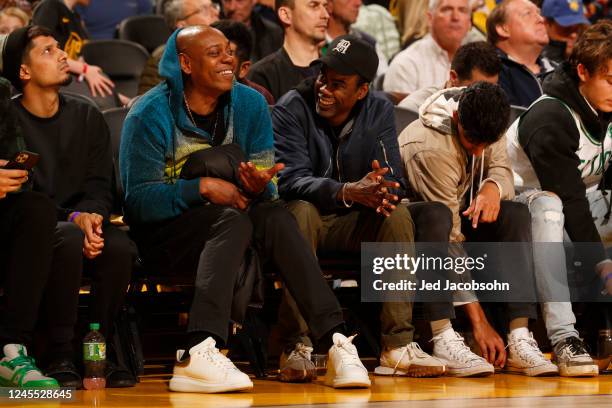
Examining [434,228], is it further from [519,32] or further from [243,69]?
[519,32]

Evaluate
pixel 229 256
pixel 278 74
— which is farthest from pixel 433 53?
pixel 229 256

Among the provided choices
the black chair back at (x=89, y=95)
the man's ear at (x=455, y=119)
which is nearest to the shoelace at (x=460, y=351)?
the man's ear at (x=455, y=119)

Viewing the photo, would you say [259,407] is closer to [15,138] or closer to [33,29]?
[15,138]

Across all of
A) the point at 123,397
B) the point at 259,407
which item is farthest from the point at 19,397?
the point at 259,407

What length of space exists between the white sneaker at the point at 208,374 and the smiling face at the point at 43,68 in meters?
1.26

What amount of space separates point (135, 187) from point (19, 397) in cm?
99

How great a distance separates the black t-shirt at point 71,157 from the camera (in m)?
4.45

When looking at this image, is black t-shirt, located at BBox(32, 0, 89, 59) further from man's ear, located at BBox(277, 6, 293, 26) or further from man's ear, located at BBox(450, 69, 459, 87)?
man's ear, located at BBox(450, 69, 459, 87)

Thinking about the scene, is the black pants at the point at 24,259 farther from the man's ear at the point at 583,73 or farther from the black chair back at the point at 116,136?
the man's ear at the point at 583,73

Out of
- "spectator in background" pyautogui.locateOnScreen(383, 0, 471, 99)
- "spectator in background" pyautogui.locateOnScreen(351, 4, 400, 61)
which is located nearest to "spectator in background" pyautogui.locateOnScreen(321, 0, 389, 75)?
"spectator in background" pyautogui.locateOnScreen(383, 0, 471, 99)

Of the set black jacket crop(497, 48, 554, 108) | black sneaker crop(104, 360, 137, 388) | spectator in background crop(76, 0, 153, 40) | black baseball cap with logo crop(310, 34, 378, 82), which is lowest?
black sneaker crop(104, 360, 137, 388)

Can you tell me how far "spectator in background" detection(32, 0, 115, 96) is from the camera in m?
6.55

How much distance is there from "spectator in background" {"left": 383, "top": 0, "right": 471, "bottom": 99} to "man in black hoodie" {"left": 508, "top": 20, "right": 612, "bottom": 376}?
1788 mm

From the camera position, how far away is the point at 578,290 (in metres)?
4.98
